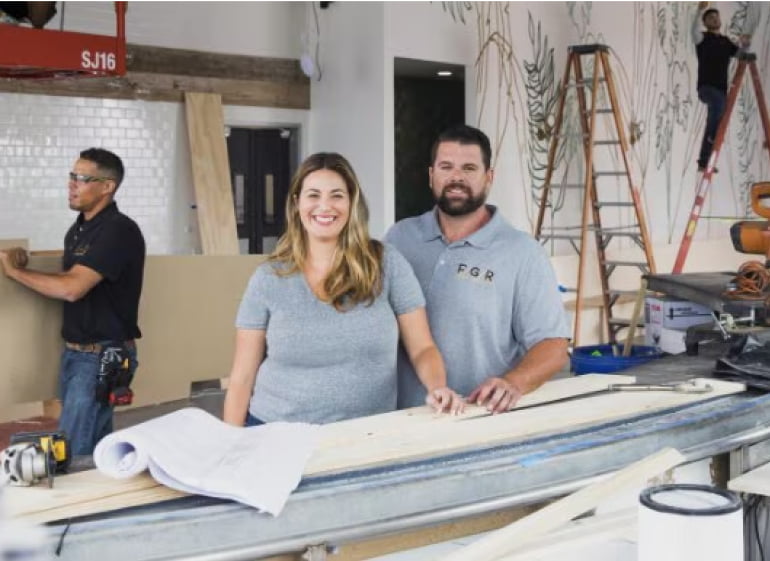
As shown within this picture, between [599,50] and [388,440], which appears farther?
[599,50]

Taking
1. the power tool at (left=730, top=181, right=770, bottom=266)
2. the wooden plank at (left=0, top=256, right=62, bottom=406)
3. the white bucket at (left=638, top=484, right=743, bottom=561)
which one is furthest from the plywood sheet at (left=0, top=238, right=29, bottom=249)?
the white bucket at (left=638, top=484, right=743, bottom=561)

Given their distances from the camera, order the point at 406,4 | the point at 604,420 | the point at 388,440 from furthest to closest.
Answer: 1. the point at 406,4
2. the point at 604,420
3. the point at 388,440

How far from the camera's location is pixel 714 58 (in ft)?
33.8

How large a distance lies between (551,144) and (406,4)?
1786 mm

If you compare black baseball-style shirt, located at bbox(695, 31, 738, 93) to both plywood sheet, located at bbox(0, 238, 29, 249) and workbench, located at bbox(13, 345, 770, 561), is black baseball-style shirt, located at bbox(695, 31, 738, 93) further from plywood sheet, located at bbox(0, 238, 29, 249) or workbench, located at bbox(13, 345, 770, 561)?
workbench, located at bbox(13, 345, 770, 561)

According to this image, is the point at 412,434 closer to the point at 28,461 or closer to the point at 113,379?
the point at 28,461

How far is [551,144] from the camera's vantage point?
894cm

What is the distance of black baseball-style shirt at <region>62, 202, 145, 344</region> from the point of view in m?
4.34

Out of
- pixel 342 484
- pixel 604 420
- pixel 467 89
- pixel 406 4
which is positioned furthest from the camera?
pixel 467 89

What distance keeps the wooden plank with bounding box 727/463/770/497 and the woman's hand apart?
2.19 ft

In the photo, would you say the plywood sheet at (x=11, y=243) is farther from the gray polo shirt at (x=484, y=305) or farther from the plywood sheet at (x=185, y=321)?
the gray polo shirt at (x=484, y=305)

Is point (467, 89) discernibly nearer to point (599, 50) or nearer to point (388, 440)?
point (599, 50)

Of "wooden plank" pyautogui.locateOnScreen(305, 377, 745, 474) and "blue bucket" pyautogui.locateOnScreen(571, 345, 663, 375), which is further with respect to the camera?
"blue bucket" pyautogui.locateOnScreen(571, 345, 663, 375)

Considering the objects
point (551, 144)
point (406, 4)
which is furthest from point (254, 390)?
point (551, 144)
